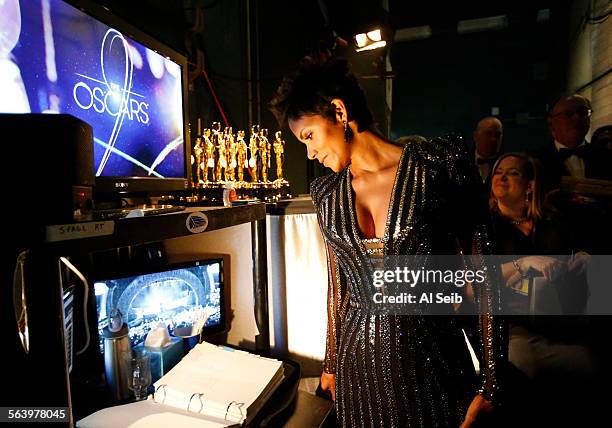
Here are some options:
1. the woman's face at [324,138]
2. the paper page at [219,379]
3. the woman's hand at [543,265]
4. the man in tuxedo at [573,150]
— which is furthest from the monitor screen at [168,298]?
the man in tuxedo at [573,150]

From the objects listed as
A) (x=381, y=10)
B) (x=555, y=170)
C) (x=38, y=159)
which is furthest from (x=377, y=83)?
(x=38, y=159)

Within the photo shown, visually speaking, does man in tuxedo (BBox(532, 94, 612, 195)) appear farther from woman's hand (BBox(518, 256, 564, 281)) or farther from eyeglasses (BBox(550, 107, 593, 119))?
woman's hand (BBox(518, 256, 564, 281))

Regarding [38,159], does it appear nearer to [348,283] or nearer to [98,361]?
[98,361]

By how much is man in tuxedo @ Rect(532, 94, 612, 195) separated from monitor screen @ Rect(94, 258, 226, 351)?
220 centimetres

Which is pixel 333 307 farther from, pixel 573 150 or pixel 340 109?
pixel 573 150

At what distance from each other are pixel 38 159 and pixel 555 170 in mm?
2725

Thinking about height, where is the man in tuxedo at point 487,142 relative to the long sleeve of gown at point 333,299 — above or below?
above

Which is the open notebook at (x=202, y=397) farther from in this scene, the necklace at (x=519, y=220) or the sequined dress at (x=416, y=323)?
the necklace at (x=519, y=220)

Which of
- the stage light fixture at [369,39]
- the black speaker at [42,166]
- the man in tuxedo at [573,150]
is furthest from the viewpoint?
the stage light fixture at [369,39]

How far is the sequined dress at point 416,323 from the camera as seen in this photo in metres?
1.01

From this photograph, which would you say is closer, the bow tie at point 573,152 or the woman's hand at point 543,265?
the woman's hand at point 543,265

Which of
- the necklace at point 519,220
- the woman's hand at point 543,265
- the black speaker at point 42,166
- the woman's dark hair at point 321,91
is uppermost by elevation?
the woman's dark hair at point 321,91

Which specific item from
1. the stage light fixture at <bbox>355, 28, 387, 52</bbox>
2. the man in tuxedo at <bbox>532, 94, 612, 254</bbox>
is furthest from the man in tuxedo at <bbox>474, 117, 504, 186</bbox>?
the stage light fixture at <bbox>355, 28, 387, 52</bbox>

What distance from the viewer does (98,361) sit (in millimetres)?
956
